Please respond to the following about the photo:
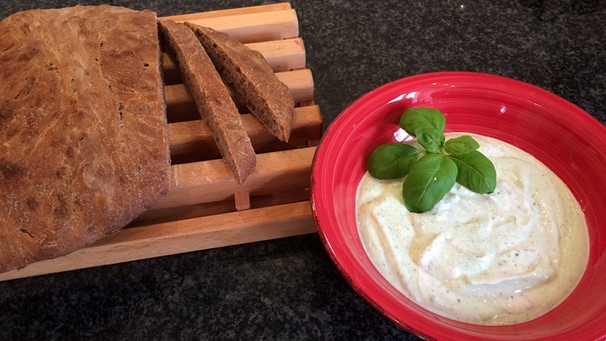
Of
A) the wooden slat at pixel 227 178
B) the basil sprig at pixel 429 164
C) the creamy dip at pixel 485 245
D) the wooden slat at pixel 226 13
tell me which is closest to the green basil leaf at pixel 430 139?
the basil sprig at pixel 429 164

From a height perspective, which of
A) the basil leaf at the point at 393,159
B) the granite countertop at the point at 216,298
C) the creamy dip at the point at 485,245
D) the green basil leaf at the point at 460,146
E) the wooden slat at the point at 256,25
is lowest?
the granite countertop at the point at 216,298

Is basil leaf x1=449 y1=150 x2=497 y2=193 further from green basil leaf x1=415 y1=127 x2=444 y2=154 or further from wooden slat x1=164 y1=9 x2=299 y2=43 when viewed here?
wooden slat x1=164 y1=9 x2=299 y2=43

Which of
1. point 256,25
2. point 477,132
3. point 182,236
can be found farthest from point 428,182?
point 256,25

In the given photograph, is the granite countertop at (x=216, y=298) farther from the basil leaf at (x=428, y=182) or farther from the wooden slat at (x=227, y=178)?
the basil leaf at (x=428, y=182)

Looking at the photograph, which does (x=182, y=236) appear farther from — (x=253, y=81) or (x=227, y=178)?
(x=253, y=81)

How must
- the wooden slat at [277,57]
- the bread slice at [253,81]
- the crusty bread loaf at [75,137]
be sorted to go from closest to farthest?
the crusty bread loaf at [75,137]
the bread slice at [253,81]
the wooden slat at [277,57]

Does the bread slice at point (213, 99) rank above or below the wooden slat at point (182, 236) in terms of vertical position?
above

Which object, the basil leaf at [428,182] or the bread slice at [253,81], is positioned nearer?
the basil leaf at [428,182]
